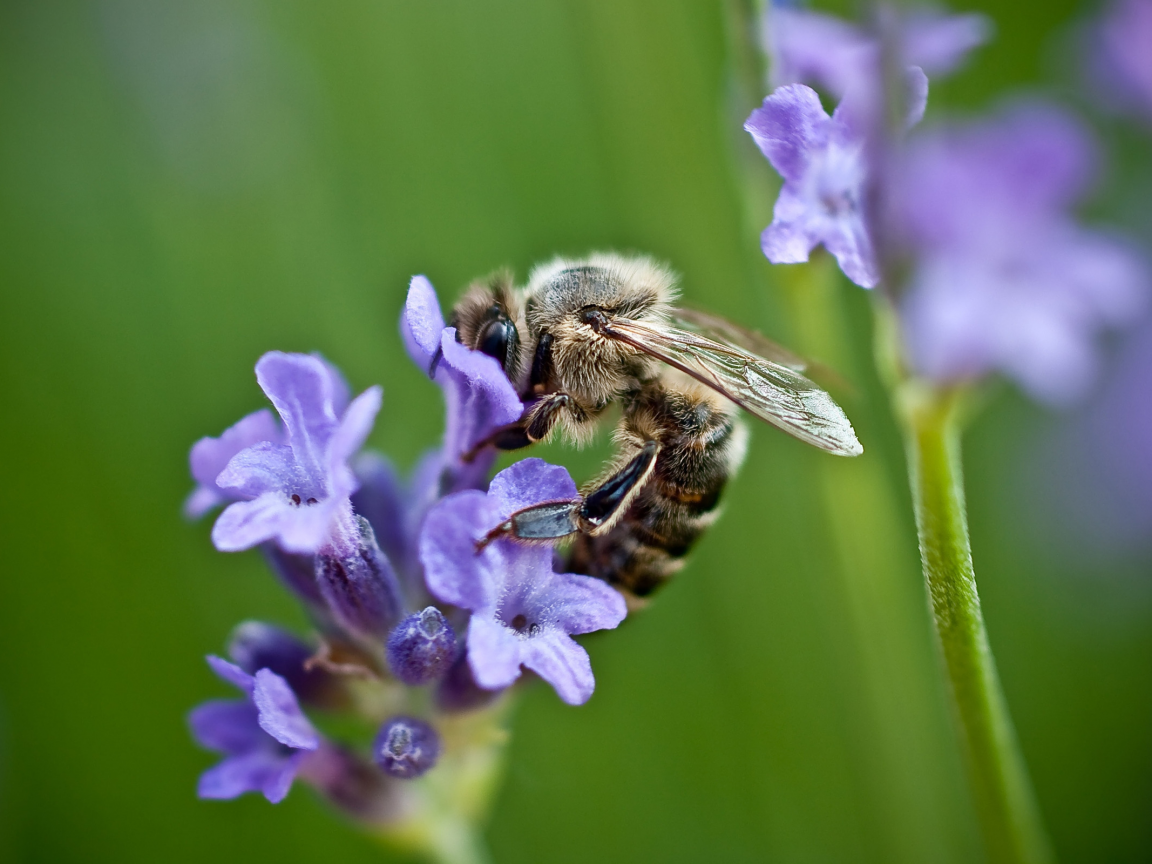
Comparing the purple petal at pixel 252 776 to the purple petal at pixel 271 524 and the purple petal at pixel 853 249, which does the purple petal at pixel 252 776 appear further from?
the purple petal at pixel 853 249

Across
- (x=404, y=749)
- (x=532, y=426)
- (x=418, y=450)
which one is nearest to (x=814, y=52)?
(x=532, y=426)

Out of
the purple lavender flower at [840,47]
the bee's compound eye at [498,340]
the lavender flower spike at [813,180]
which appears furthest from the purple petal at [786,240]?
the bee's compound eye at [498,340]

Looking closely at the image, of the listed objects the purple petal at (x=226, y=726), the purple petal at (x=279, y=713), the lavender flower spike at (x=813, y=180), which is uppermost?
the lavender flower spike at (x=813, y=180)

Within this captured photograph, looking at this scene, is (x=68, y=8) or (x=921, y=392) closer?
(x=921, y=392)

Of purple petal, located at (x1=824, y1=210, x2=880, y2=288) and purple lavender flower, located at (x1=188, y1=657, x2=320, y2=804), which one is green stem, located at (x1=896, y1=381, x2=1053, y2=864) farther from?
purple lavender flower, located at (x1=188, y1=657, x2=320, y2=804)

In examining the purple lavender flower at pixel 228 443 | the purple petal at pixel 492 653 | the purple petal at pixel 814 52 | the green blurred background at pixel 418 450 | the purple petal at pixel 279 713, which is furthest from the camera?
the green blurred background at pixel 418 450

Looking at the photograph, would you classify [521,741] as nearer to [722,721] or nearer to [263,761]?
[722,721]

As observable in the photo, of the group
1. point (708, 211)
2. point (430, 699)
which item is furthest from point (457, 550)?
point (708, 211)

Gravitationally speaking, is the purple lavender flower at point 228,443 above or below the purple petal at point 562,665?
above
